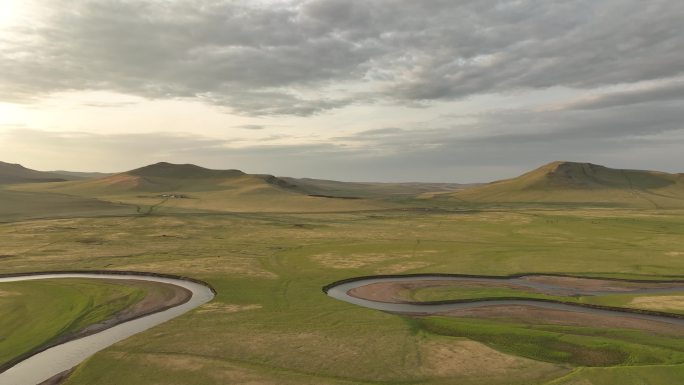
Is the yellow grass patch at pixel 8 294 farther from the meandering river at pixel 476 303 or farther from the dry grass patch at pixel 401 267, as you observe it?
the dry grass patch at pixel 401 267

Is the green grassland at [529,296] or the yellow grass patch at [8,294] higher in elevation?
the yellow grass patch at [8,294]

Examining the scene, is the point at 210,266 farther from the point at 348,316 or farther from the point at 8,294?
the point at 348,316

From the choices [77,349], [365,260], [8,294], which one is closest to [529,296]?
[365,260]

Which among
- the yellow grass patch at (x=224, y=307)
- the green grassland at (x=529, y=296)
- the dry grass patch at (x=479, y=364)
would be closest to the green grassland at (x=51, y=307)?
the yellow grass patch at (x=224, y=307)

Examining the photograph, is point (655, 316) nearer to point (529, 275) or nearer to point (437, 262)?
point (529, 275)

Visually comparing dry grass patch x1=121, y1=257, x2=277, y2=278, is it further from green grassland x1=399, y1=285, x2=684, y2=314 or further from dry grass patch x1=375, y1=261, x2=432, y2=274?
green grassland x1=399, y1=285, x2=684, y2=314

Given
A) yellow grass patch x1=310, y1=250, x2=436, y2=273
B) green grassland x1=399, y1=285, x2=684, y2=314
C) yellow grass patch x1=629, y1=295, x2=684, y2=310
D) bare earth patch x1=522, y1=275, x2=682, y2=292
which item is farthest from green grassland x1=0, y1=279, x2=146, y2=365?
yellow grass patch x1=629, y1=295, x2=684, y2=310
